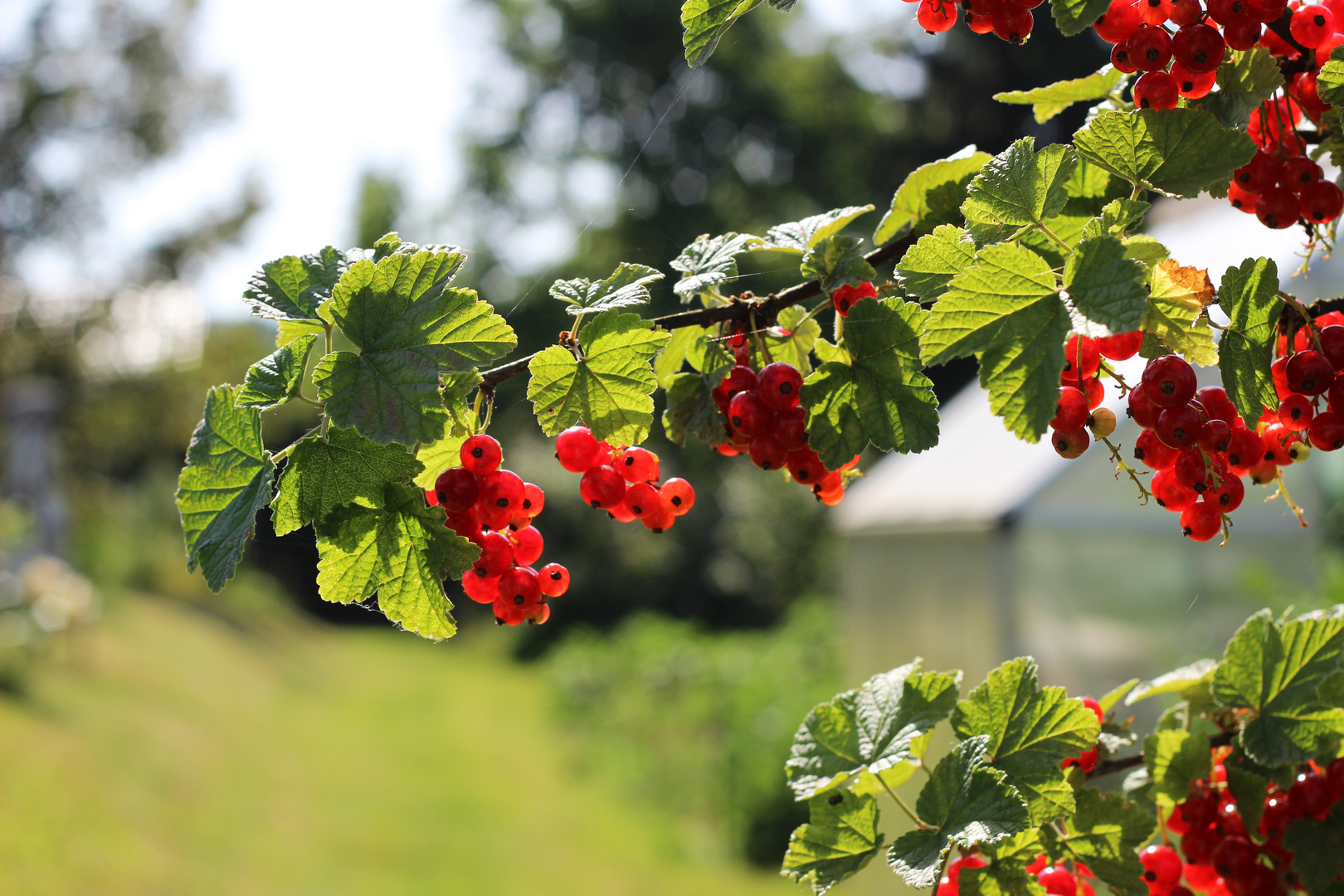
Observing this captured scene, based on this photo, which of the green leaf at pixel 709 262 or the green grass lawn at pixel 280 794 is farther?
the green grass lawn at pixel 280 794

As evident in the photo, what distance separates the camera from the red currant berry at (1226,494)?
734 mm

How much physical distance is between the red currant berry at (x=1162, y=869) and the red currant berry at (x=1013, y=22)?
30.2 inches

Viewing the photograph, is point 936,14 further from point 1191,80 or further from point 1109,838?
point 1109,838

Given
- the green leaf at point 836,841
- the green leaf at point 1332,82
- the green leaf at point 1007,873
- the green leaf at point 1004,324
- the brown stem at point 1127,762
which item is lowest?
the brown stem at point 1127,762

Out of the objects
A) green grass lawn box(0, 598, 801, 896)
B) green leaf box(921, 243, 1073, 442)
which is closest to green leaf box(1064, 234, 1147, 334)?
green leaf box(921, 243, 1073, 442)

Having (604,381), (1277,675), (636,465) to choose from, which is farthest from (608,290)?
(1277,675)

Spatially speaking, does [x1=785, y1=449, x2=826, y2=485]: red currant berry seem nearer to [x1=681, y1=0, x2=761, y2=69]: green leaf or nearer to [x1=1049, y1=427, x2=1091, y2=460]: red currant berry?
[x1=1049, y1=427, x2=1091, y2=460]: red currant berry

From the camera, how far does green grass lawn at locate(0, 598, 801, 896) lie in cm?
527

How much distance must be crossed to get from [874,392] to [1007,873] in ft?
1.39

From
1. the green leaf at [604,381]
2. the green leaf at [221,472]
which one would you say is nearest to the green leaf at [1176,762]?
the green leaf at [604,381]

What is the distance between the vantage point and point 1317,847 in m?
0.88

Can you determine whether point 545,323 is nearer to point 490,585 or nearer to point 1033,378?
point 490,585

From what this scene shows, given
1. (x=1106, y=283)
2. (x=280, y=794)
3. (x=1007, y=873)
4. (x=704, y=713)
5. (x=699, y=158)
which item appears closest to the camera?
(x=1106, y=283)

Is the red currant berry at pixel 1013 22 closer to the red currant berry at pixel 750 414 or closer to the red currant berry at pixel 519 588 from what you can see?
the red currant berry at pixel 750 414
